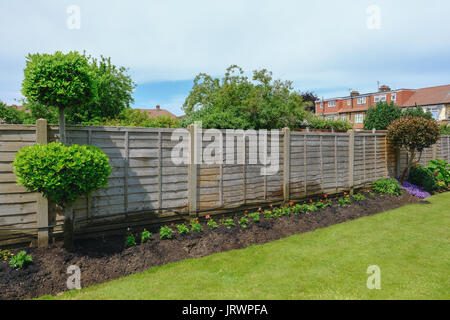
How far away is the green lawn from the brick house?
1217 inches

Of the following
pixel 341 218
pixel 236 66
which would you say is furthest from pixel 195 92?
pixel 341 218

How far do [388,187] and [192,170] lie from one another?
787 centimetres

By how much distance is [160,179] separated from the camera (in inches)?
233

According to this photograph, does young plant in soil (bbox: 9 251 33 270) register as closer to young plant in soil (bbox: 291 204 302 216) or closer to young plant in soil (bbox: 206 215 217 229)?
young plant in soil (bbox: 206 215 217 229)

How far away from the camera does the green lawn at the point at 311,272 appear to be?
3941mm

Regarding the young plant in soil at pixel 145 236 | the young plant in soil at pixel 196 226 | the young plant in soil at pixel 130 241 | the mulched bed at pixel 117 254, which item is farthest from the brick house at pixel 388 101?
the young plant in soil at pixel 130 241

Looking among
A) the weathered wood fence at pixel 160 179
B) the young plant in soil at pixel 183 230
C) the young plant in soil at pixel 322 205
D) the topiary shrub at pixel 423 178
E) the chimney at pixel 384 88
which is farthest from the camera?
the chimney at pixel 384 88

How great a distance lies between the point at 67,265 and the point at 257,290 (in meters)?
2.91

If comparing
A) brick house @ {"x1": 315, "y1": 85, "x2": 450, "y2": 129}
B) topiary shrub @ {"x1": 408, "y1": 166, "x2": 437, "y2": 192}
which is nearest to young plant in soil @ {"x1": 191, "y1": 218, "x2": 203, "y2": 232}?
topiary shrub @ {"x1": 408, "y1": 166, "x2": 437, "y2": 192}

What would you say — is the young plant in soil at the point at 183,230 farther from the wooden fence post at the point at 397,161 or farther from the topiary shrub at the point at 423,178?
the topiary shrub at the point at 423,178

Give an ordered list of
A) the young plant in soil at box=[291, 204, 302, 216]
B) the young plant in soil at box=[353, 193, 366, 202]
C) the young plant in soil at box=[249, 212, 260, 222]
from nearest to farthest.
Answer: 1. the young plant in soil at box=[249, 212, 260, 222]
2. the young plant in soil at box=[291, 204, 302, 216]
3. the young plant in soil at box=[353, 193, 366, 202]

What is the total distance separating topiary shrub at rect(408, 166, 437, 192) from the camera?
1175cm

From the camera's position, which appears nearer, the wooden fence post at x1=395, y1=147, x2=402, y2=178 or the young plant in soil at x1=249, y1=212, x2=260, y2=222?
the young plant in soil at x1=249, y1=212, x2=260, y2=222

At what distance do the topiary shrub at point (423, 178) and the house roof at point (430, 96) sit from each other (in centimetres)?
3377
